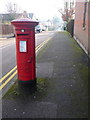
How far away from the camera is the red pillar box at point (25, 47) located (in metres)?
3.81

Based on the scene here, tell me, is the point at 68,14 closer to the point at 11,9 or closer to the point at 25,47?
the point at 11,9

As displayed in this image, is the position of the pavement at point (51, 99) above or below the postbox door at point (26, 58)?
below

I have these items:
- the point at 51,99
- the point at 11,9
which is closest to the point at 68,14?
the point at 11,9

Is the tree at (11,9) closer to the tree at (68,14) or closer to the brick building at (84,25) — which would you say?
the tree at (68,14)

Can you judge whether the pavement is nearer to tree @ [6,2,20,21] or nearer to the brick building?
the brick building

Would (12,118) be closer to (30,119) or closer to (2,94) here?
(30,119)

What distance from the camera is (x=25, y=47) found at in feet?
13.0

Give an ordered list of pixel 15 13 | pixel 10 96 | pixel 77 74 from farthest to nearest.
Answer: pixel 15 13 < pixel 77 74 < pixel 10 96

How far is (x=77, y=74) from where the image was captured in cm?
564

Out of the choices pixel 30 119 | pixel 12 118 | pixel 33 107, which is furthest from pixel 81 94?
pixel 12 118

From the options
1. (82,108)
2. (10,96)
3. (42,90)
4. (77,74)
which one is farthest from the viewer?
(77,74)

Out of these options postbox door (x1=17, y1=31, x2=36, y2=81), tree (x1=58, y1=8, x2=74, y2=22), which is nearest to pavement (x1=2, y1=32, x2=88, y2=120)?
postbox door (x1=17, y1=31, x2=36, y2=81)

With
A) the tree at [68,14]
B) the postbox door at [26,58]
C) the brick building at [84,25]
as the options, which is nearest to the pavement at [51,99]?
the postbox door at [26,58]

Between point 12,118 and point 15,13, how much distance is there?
5679 centimetres
